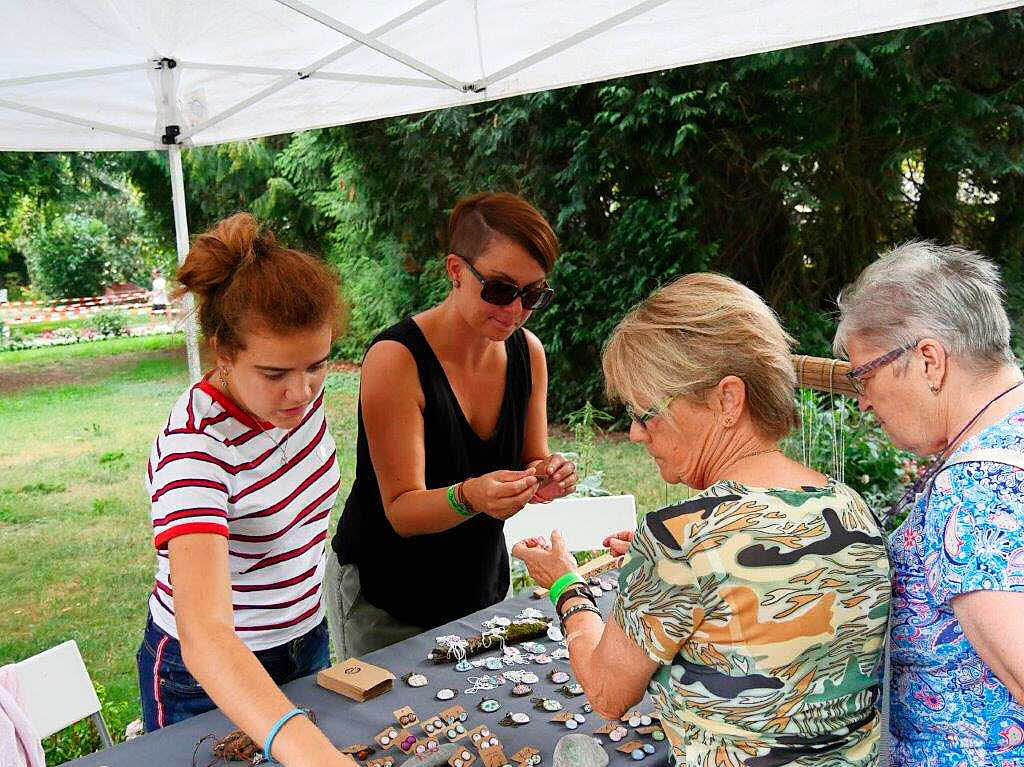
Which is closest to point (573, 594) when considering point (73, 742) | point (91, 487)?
point (73, 742)

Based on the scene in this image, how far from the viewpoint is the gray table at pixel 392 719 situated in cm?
→ 164

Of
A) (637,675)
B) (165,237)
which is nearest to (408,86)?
(637,675)

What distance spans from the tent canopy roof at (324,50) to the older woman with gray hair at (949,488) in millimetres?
1800

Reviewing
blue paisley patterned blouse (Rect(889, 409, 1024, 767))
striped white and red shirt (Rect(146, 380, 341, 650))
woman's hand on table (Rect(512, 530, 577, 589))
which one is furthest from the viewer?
woman's hand on table (Rect(512, 530, 577, 589))

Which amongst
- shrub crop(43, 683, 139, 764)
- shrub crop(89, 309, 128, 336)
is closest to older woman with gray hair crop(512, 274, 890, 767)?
shrub crop(43, 683, 139, 764)

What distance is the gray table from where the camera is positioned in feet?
5.37

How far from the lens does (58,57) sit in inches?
126

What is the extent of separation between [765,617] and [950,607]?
329 millimetres

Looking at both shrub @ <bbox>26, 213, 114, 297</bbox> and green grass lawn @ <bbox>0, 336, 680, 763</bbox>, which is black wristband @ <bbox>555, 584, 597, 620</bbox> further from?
shrub @ <bbox>26, 213, 114, 297</bbox>

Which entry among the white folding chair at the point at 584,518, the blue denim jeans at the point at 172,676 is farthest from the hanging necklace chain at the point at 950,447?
the white folding chair at the point at 584,518

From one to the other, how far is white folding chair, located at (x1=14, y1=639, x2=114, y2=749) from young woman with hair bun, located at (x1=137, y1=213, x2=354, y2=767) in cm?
47

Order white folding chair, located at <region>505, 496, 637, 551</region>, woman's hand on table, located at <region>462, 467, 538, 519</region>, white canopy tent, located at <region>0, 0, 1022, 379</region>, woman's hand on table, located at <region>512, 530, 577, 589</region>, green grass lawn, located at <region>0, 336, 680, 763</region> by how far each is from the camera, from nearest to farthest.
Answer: woman's hand on table, located at <region>512, 530, 577, 589</region>, woman's hand on table, located at <region>462, 467, 538, 519</region>, white canopy tent, located at <region>0, 0, 1022, 379</region>, white folding chair, located at <region>505, 496, 637, 551</region>, green grass lawn, located at <region>0, 336, 680, 763</region>

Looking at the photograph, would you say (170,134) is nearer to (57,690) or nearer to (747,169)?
(57,690)

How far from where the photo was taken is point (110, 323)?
12.6m
